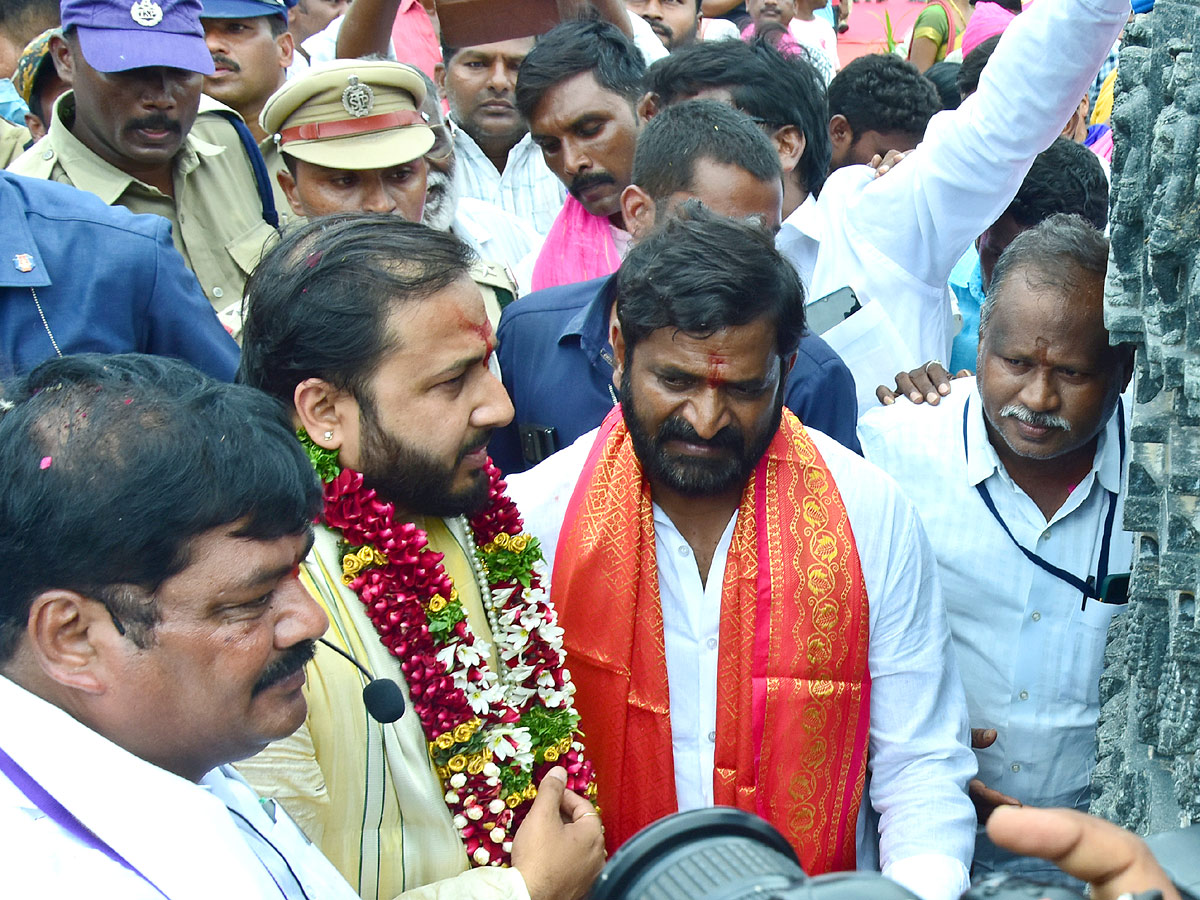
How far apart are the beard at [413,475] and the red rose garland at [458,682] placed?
0.05 meters

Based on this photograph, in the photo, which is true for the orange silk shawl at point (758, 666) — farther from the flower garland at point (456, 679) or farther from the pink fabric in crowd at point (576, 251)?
the pink fabric in crowd at point (576, 251)

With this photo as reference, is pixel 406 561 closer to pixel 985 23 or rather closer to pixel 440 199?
pixel 440 199

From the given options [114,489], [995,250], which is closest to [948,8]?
[995,250]

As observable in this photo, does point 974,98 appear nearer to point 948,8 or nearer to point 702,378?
point 702,378

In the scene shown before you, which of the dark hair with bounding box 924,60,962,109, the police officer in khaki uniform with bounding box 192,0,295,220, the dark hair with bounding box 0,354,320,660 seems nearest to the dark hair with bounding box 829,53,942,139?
the dark hair with bounding box 924,60,962,109

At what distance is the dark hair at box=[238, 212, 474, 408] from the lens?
216 centimetres

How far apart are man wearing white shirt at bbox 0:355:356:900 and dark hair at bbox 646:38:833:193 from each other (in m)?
2.91

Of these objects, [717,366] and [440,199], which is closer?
[717,366]

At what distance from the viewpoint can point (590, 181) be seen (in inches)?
163

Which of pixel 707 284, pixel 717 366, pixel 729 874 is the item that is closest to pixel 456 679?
pixel 717 366

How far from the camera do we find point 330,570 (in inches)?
84.6

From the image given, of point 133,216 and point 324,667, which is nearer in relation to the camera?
point 324,667

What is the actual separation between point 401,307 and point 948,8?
778cm

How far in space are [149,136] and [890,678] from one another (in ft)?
8.58
